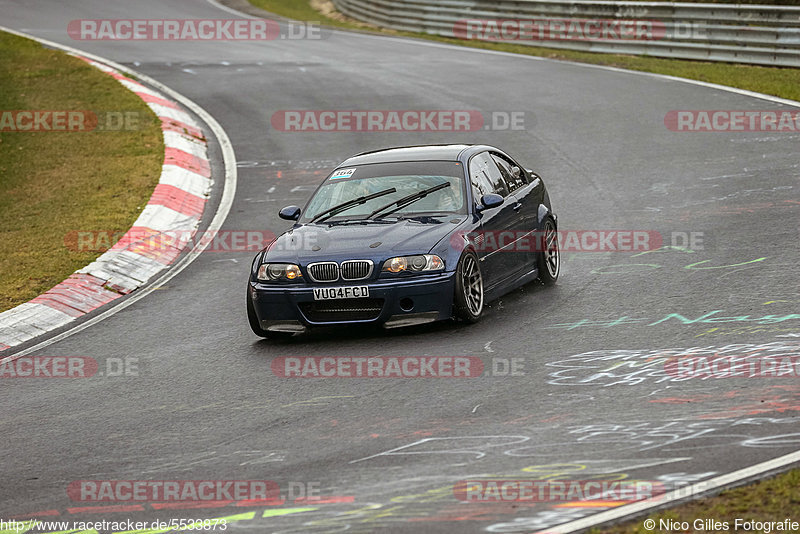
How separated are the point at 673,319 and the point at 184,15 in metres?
31.6

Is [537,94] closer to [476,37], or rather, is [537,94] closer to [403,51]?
[403,51]

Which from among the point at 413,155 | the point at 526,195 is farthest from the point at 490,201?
the point at 526,195

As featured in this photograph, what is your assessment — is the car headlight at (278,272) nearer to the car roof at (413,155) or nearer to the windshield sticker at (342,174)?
the windshield sticker at (342,174)

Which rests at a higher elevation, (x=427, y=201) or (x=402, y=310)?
(x=427, y=201)

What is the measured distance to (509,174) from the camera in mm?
11375

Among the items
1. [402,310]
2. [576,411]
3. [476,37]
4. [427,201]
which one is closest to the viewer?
[576,411]

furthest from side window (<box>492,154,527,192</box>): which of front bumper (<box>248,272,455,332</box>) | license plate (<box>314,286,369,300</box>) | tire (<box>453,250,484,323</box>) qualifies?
license plate (<box>314,286,369,300</box>)

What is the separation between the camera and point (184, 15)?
38.1m

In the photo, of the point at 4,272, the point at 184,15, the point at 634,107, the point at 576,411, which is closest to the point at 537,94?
the point at 634,107

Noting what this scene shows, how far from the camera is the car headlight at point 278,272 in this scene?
9406mm

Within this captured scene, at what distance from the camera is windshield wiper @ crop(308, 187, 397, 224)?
1031cm

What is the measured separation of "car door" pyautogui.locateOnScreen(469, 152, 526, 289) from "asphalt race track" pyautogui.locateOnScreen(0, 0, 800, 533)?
1.11ft

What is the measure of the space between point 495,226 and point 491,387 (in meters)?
2.88

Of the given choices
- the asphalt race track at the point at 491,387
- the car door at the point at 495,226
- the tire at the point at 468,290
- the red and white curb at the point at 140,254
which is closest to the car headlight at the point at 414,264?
the tire at the point at 468,290
